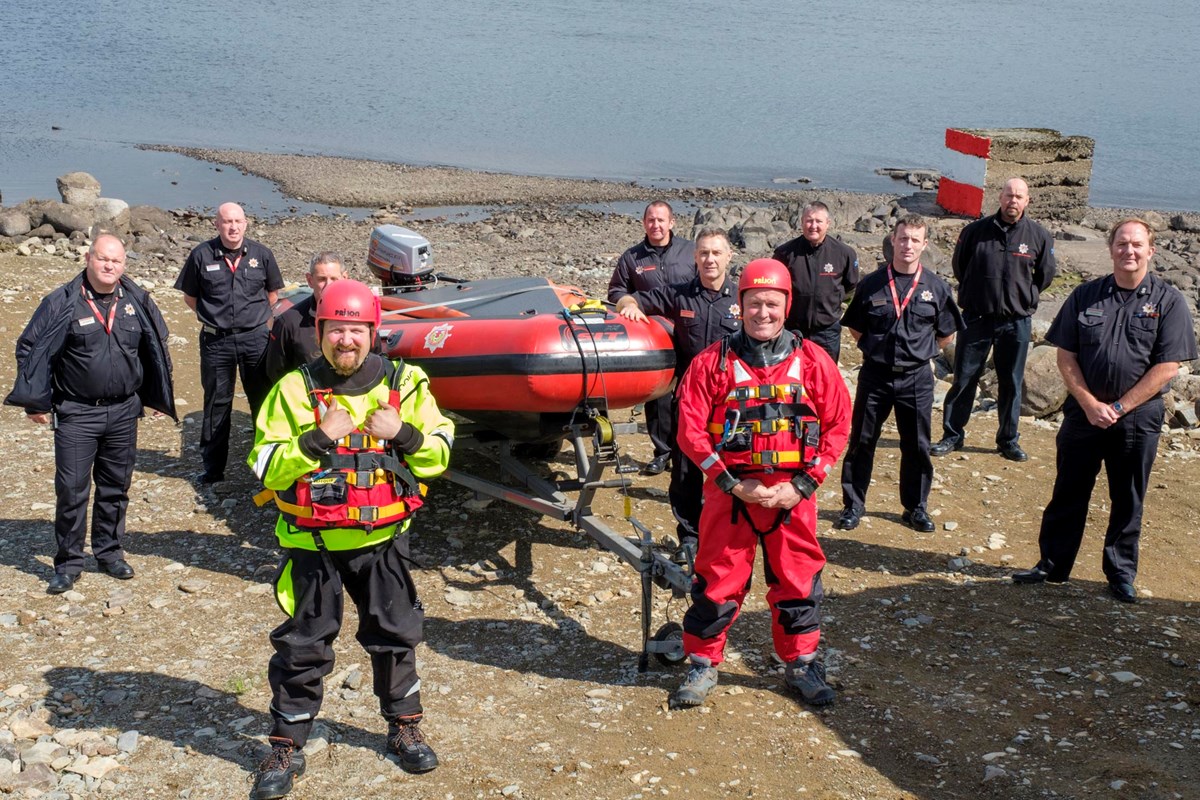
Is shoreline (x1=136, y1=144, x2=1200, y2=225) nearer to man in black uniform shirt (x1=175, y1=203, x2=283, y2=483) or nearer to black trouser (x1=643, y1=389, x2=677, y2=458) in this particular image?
man in black uniform shirt (x1=175, y1=203, x2=283, y2=483)

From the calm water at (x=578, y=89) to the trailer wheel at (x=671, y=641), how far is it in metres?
14.0

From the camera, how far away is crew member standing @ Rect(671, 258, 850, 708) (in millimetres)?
4367

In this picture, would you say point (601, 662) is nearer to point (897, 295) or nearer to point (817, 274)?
point (897, 295)

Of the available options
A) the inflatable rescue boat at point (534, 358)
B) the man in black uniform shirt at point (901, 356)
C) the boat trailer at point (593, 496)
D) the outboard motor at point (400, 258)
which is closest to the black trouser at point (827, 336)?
the man in black uniform shirt at point (901, 356)

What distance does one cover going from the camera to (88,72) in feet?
106

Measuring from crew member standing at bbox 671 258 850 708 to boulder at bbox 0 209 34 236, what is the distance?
38.5 feet

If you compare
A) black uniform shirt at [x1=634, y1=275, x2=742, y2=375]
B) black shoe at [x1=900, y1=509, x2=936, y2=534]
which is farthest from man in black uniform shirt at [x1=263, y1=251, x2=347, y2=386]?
black shoe at [x1=900, y1=509, x2=936, y2=534]

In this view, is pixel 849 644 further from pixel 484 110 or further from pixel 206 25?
pixel 206 25

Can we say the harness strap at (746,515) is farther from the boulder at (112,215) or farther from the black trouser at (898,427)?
the boulder at (112,215)

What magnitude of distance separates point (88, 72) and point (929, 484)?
31.7 meters

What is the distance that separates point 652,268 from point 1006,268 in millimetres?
2443

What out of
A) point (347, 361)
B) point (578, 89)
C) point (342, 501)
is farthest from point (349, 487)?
point (578, 89)

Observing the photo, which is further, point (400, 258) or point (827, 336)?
point (400, 258)

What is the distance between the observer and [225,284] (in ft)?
22.8
